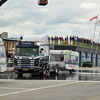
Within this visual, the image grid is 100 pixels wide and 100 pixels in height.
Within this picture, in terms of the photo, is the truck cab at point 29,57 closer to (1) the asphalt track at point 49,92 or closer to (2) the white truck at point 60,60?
(2) the white truck at point 60,60

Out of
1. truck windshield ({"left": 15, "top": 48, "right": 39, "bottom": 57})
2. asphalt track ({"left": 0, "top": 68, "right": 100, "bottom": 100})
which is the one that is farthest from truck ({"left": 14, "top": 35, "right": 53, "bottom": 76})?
asphalt track ({"left": 0, "top": 68, "right": 100, "bottom": 100})

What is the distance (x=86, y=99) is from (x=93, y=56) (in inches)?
2618

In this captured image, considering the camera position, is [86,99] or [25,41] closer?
[86,99]

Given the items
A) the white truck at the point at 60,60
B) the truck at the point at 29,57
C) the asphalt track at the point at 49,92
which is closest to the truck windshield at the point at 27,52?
the truck at the point at 29,57

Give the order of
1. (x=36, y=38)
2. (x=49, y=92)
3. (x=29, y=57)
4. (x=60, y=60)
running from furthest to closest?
(x=60, y=60) → (x=36, y=38) → (x=29, y=57) → (x=49, y=92)

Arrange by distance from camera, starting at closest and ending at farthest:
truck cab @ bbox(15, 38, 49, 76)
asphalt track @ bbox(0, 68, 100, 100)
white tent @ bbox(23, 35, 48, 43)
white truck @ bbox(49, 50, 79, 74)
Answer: asphalt track @ bbox(0, 68, 100, 100)
truck cab @ bbox(15, 38, 49, 76)
white tent @ bbox(23, 35, 48, 43)
white truck @ bbox(49, 50, 79, 74)

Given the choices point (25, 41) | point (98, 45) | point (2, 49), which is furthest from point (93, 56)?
point (2, 49)

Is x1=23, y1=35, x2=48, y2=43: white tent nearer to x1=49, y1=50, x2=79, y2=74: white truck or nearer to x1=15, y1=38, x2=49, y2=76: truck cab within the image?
x1=15, y1=38, x2=49, y2=76: truck cab

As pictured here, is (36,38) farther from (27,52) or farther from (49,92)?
(49,92)

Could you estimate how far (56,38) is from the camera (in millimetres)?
55562

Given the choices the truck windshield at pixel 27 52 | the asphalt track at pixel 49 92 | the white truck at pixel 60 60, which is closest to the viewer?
the asphalt track at pixel 49 92

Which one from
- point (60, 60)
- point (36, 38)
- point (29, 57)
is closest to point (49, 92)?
point (29, 57)

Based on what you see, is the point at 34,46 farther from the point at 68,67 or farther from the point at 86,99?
the point at 86,99

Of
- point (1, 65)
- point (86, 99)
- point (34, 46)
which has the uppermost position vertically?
point (34, 46)
